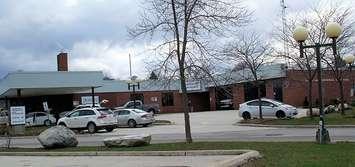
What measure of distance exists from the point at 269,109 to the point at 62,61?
2574 cm

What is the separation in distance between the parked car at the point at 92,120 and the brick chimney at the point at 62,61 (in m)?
20.6

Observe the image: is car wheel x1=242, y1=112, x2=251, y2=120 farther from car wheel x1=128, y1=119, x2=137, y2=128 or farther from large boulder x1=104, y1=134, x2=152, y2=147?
large boulder x1=104, y1=134, x2=152, y2=147

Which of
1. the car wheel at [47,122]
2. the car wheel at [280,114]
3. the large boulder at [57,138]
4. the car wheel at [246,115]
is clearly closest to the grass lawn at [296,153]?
the large boulder at [57,138]

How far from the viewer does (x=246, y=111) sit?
4297 cm

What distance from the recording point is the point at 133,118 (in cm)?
4394

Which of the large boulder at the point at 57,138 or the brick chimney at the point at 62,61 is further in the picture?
the brick chimney at the point at 62,61

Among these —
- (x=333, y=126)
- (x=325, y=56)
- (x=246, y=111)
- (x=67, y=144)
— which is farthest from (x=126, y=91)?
(x=67, y=144)

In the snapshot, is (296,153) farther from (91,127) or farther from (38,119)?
(38,119)

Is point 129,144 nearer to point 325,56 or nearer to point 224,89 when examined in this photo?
point 224,89

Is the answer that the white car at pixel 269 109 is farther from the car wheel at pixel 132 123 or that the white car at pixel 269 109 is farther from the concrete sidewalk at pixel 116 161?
the concrete sidewalk at pixel 116 161

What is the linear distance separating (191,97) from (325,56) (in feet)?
160

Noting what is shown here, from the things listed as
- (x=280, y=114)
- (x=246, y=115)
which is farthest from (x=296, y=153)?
(x=246, y=115)

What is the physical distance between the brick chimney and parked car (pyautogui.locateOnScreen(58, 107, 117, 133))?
20640 millimetres

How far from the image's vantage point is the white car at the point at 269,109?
41281 millimetres
